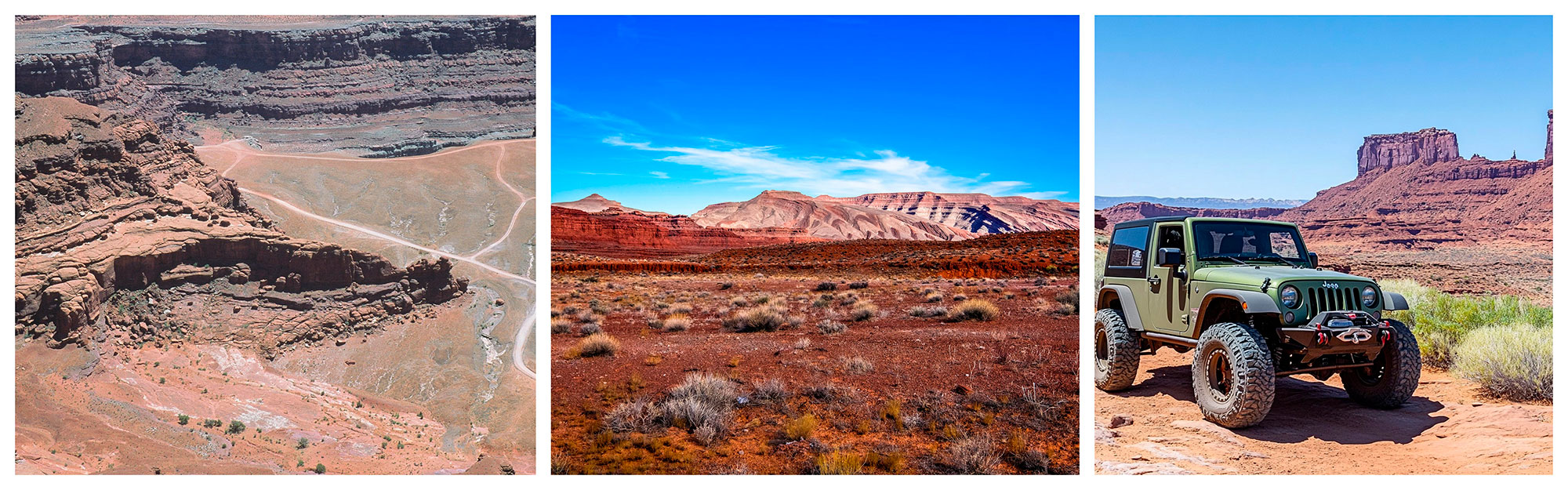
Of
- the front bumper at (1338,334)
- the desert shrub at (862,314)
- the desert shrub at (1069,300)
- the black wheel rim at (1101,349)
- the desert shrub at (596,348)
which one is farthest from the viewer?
the desert shrub at (1069,300)

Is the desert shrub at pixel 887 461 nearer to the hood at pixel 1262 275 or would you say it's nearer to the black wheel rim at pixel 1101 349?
the black wheel rim at pixel 1101 349

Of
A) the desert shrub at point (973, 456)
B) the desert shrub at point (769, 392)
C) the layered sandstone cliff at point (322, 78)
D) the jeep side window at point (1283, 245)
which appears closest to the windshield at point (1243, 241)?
the jeep side window at point (1283, 245)

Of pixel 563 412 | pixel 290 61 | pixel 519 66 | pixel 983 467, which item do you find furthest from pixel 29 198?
pixel 983 467

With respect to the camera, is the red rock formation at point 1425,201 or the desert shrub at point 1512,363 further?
the red rock formation at point 1425,201

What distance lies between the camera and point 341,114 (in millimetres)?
14680

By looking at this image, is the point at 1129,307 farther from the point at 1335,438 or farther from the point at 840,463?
the point at 840,463

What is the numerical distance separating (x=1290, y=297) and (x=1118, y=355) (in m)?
1.50

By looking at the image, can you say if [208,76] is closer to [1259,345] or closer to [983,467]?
[983,467]

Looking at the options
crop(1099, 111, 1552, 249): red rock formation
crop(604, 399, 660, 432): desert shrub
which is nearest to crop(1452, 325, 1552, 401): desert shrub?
crop(604, 399, 660, 432): desert shrub

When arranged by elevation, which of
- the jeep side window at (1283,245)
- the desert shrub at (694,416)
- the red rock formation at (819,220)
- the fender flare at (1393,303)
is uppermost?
the red rock formation at (819,220)

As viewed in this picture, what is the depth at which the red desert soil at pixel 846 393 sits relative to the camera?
15.7 ft

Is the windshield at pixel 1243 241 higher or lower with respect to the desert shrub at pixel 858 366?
higher

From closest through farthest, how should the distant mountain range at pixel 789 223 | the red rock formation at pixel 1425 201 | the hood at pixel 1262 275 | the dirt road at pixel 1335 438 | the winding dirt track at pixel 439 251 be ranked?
the dirt road at pixel 1335 438, the hood at pixel 1262 275, the winding dirt track at pixel 439 251, the distant mountain range at pixel 789 223, the red rock formation at pixel 1425 201

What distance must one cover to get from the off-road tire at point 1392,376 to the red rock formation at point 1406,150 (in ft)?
292
